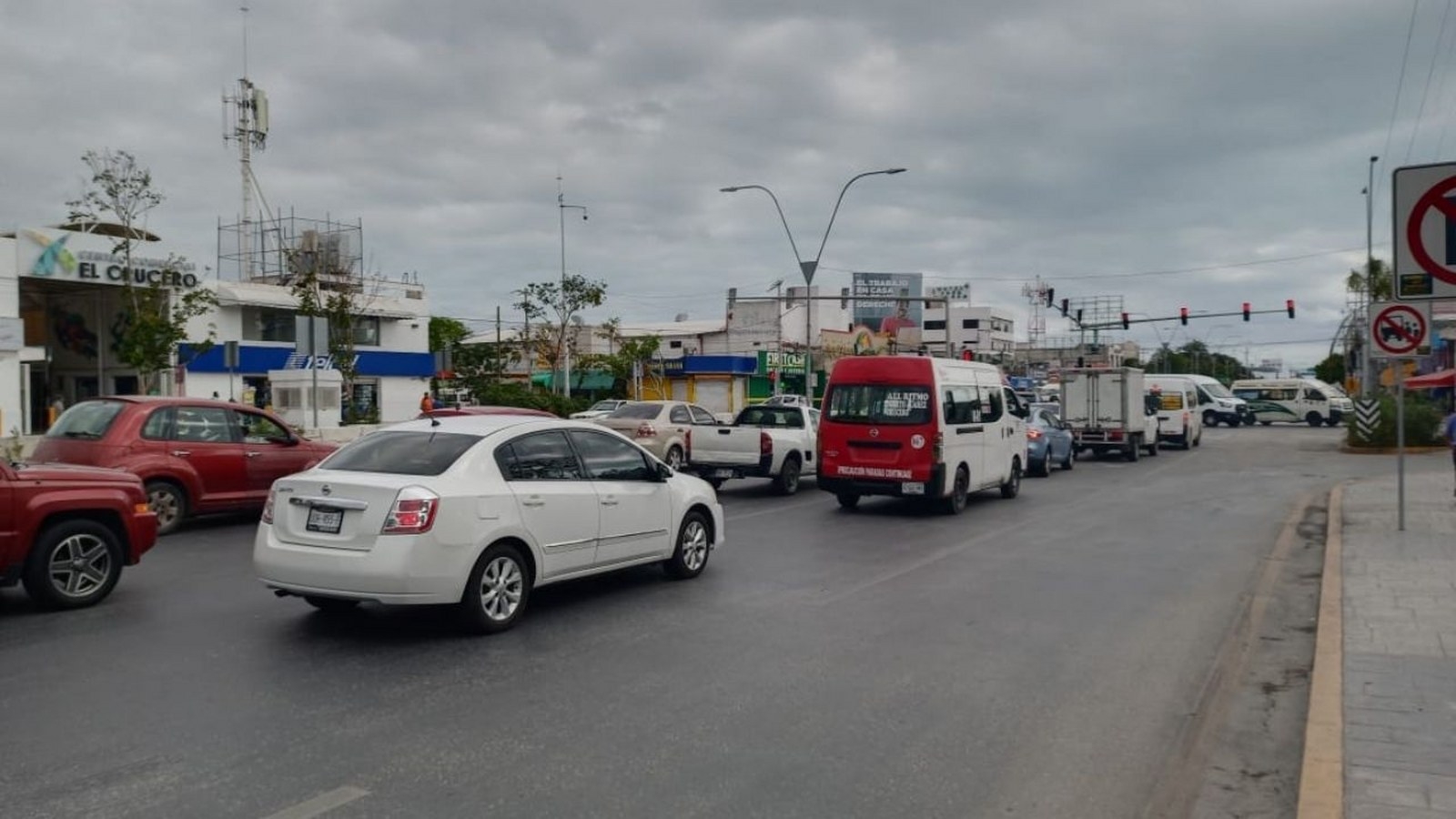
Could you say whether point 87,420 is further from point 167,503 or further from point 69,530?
point 69,530

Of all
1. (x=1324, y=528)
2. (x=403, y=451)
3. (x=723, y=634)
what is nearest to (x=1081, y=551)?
(x=1324, y=528)

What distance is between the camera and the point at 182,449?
13.3m

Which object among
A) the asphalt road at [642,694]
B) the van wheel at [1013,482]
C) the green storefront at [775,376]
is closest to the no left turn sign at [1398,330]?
the asphalt road at [642,694]

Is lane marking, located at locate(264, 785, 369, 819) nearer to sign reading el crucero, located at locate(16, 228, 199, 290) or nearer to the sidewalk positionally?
the sidewalk

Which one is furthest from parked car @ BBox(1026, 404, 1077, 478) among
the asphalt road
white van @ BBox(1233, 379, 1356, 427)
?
white van @ BBox(1233, 379, 1356, 427)

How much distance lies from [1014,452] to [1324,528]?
5142mm

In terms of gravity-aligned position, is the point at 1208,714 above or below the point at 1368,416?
below

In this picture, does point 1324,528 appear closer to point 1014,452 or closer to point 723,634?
point 1014,452

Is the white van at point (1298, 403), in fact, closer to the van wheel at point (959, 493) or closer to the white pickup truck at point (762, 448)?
the white pickup truck at point (762, 448)

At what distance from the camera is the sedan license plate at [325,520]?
7672 mm

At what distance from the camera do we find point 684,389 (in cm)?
6662

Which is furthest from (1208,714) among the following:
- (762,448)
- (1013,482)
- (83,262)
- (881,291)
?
(881,291)

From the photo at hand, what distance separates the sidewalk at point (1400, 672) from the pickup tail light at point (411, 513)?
17.9 ft

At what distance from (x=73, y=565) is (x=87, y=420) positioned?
4.95 metres
